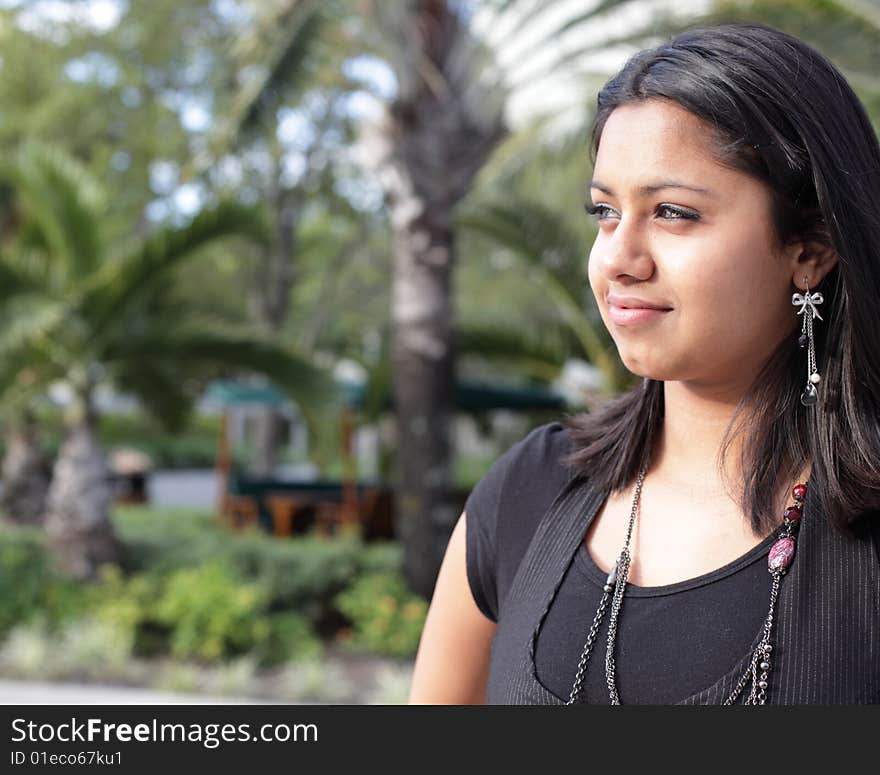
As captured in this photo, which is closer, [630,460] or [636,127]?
[636,127]

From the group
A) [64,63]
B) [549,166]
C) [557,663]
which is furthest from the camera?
[64,63]

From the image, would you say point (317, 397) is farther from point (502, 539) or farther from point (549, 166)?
point (502, 539)

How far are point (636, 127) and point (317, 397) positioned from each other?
23.2ft

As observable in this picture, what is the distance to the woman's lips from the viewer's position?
52.1 inches

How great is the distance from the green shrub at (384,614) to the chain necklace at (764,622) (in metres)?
6.11

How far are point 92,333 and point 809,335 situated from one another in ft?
24.4

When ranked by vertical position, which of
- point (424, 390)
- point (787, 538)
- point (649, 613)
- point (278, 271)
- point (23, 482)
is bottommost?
point (23, 482)

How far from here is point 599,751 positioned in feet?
4.10

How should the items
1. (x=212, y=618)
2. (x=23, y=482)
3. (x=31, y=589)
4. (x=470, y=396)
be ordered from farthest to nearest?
(x=470, y=396)
(x=23, y=482)
(x=31, y=589)
(x=212, y=618)

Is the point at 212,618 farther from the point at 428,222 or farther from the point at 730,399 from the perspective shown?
the point at 730,399

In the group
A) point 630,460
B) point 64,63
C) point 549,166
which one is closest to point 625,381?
point 549,166

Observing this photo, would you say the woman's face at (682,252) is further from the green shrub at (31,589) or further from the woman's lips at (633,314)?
the green shrub at (31,589)

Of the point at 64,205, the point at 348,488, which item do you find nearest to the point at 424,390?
the point at 64,205

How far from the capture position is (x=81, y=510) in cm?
821
